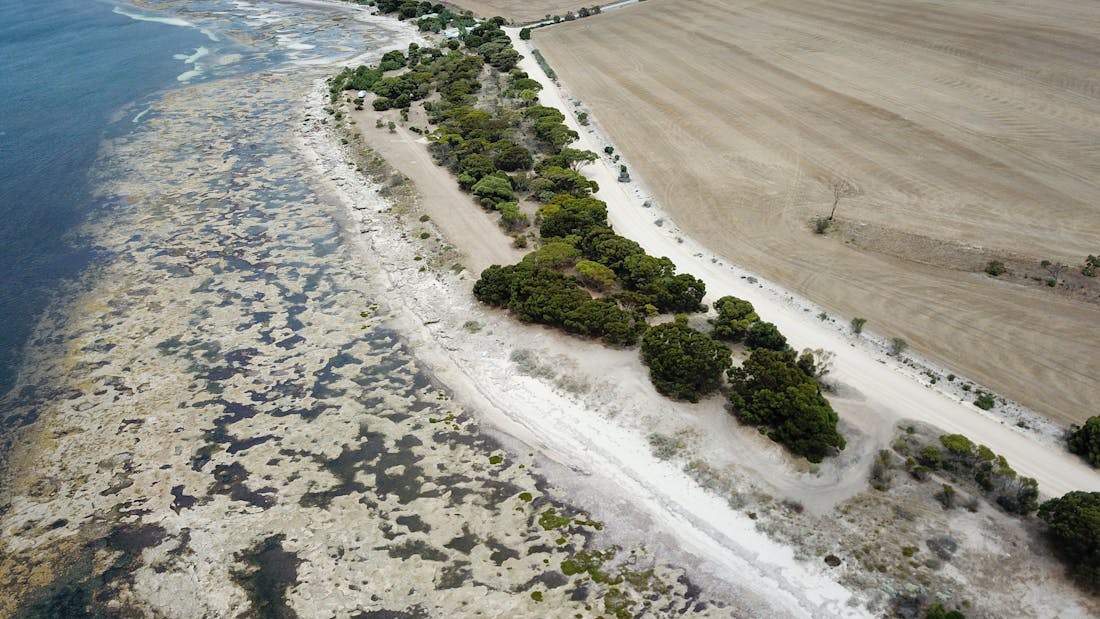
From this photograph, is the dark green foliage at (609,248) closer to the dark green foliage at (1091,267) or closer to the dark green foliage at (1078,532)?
the dark green foliage at (1078,532)

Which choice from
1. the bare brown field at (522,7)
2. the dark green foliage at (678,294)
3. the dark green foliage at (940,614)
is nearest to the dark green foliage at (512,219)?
the dark green foliage at (678,294)

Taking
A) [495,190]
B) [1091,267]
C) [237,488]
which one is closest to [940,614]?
[237,488]

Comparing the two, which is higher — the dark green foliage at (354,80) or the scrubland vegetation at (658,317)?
the dark green foliage at (354,80)

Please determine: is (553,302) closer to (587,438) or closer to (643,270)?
(643,270)

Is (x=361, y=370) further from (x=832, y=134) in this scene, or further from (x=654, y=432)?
(x=832, y=134)

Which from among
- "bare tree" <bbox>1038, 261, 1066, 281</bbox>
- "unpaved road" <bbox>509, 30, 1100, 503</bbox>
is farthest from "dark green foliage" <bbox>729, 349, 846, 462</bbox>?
"bare tree" <bbox>1038, 261, 1066, 281</bbox>
